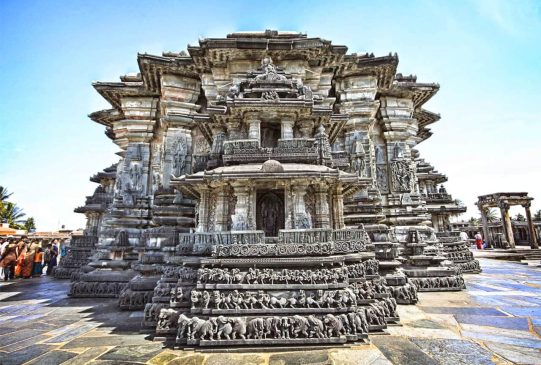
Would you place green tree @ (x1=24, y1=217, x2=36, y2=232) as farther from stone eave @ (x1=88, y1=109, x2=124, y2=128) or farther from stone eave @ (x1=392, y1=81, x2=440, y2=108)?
stone eave @ (x1=392, y1=81, x2=440, y2=108)

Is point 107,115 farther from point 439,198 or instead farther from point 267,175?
point 439,198

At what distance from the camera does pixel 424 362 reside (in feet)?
14.7

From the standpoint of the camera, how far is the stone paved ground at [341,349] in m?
4.67

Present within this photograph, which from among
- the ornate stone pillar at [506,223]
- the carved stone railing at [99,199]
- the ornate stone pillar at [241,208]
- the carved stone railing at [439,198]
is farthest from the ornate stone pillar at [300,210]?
the ornate stone pillar at [506,223]

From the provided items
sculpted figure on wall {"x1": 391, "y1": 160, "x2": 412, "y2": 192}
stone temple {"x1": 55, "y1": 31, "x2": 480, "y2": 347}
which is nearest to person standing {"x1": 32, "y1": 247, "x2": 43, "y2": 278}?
stone temple {"x1": 55, "y1": 31, "x2": 480, "y2": 347}

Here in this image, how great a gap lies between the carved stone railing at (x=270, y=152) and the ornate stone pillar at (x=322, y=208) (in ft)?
2.81

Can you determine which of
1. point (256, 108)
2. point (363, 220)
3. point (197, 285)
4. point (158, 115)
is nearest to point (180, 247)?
point (197, 285)

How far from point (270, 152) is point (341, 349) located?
4.65 meters

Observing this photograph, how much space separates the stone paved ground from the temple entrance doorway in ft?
9.82

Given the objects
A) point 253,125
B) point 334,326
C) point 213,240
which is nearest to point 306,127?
point 253,125

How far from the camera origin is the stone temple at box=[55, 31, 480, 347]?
557 centimetres

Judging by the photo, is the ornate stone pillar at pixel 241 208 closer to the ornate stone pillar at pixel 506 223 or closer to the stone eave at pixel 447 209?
the stone eave at pixel 447 209

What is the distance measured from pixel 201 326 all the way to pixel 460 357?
4.66 metres

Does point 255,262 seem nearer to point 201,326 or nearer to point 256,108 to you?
point 201,326
